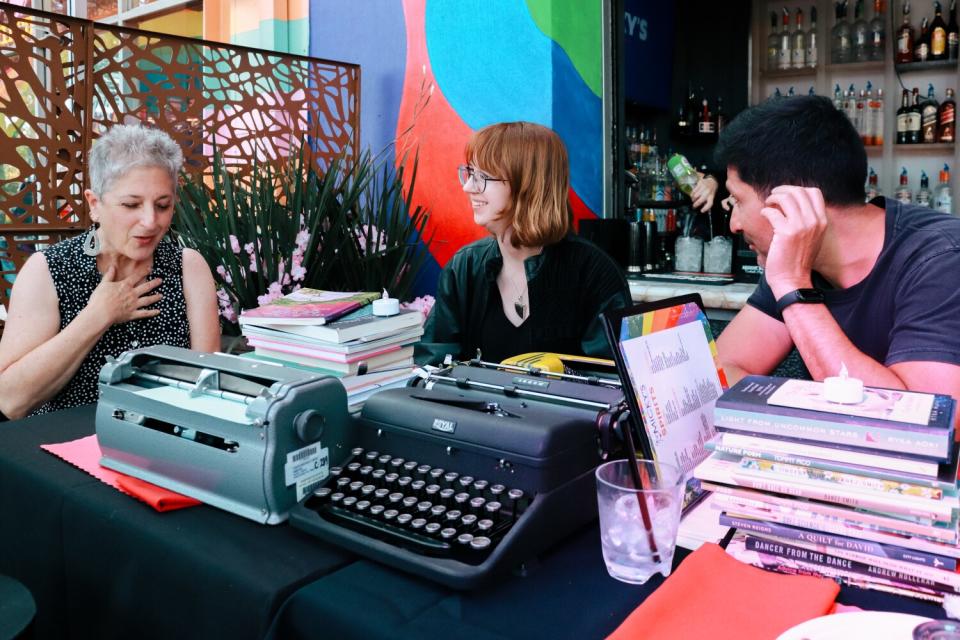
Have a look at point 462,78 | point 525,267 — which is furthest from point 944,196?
point 525,267

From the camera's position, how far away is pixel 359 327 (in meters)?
1.44

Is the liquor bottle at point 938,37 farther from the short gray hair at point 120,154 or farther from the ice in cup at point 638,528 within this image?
the ice in cup at point 638,528

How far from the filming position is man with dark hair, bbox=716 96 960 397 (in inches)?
54.6

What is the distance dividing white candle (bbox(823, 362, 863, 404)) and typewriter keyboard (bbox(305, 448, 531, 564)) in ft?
1.32

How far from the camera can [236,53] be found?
13.1 feet

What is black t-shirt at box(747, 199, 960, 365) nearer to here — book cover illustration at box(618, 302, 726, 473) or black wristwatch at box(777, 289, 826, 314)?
black wristwatch at box(777, 289, 826, 314)

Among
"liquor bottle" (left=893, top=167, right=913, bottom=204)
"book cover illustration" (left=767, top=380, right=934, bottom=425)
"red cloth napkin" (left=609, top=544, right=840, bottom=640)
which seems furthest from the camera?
"liquor bottle" (left=893, top=167, right=913, bottom=204)

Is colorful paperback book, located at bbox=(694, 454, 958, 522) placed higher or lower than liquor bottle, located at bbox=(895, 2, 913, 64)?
lower

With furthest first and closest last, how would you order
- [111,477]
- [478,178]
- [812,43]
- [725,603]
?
1. [812,43]
2. [478,178]
3. [111,477]
4. [725,603]

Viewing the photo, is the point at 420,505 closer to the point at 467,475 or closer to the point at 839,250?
the point at 467,475

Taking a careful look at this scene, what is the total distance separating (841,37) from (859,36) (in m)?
0.10

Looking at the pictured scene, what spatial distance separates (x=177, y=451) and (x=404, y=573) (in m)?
0.48

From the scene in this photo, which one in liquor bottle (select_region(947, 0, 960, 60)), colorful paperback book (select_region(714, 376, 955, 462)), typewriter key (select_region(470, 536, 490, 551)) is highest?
liquor bottle (select_region(947, 0, 960, 60))

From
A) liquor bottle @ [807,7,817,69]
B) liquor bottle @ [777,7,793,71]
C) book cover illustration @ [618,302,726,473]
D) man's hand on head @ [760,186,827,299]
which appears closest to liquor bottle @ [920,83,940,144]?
liquor bottle @ [807,7,817,69]
